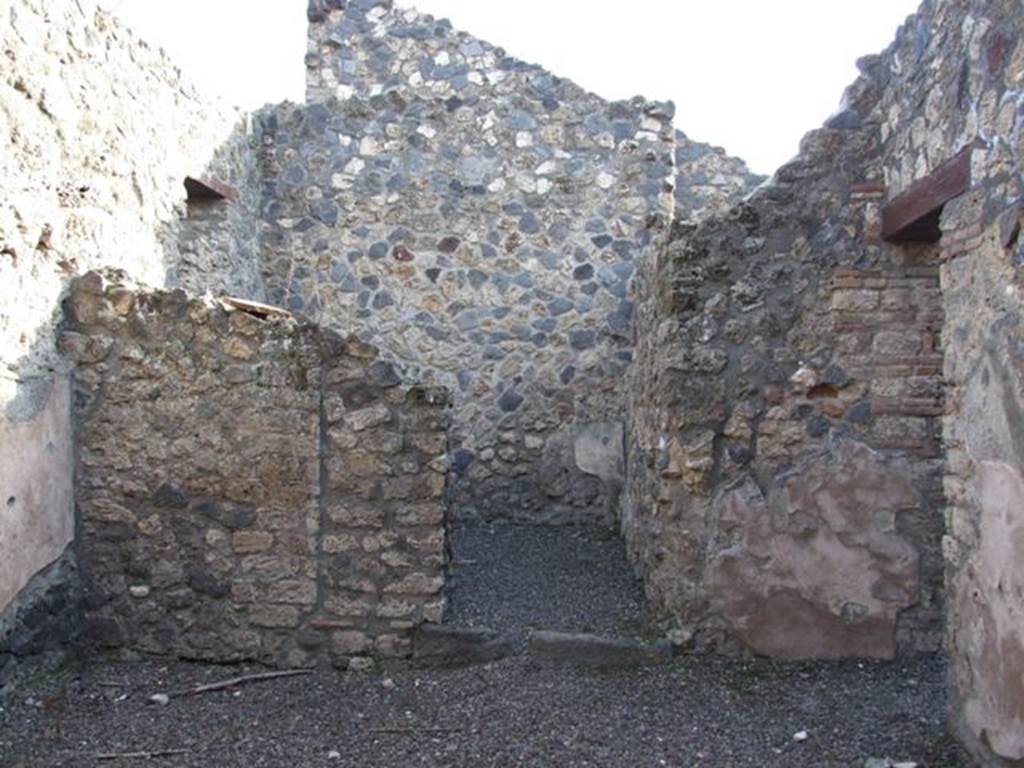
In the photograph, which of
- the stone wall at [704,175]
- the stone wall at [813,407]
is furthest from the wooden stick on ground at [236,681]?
the stone wall at [704,175]

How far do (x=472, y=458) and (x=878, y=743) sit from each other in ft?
13.6

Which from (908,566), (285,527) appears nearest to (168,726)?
(285,527)

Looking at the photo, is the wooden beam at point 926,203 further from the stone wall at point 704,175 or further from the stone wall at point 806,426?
the stone wall at point 704,175

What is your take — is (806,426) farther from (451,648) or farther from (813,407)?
(451,648)

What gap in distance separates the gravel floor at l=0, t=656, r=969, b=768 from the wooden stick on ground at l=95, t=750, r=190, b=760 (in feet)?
0.07

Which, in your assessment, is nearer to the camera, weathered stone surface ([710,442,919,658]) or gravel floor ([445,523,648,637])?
weathered stone surface ([710,442,919,658])

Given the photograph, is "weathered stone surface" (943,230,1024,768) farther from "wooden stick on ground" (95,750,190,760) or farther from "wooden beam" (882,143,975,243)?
"wooden stick on ground" (95,750,190,760)

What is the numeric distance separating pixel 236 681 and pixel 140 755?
0.68 metres

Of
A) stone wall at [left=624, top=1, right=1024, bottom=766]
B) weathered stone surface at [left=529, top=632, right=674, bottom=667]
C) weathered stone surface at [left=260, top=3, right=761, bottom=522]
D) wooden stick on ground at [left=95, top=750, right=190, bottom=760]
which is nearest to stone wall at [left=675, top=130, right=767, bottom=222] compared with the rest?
weathered stone surface at [left=260, top=3, right=761, bottom=522]

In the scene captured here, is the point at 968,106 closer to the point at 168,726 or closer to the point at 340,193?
the point at 168,726

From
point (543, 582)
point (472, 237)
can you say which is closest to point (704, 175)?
point (472, 237)

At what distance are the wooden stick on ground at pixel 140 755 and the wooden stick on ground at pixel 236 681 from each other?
530mm

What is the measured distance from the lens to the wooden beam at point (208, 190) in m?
6.07

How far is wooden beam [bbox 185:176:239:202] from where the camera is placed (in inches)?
Answer: 239
